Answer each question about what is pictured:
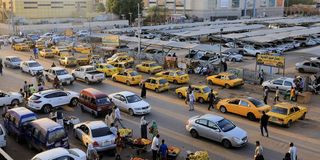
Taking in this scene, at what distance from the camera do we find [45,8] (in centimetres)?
11056

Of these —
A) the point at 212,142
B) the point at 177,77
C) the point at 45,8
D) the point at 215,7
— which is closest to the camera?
the point at 212,142

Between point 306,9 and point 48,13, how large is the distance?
93060 millimetres

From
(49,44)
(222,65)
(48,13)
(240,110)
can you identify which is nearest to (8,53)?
(49,44)

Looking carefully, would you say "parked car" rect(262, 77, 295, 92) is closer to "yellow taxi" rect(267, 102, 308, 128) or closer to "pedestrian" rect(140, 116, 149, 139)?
"yellow taxi" rect(267, 102, 308, 128)

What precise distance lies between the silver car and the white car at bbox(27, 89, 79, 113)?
29.3ft

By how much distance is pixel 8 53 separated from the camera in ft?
168

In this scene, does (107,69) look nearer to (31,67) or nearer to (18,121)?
(31,67)

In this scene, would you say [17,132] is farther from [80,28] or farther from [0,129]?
[80,28]

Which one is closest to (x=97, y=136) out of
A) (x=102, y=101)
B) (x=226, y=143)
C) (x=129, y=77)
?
(x=102, y=101)

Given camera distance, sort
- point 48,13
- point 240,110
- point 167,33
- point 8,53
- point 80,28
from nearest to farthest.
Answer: point 240,110, point 8,53, point 167,33, point 80,28, point 48,13

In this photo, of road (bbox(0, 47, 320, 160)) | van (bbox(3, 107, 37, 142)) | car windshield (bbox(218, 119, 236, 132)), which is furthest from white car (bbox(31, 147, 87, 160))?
car windshield (bbox(218, 119, 236, 132))

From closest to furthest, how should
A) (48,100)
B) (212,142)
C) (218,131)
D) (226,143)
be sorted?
(226,143) → (218,131) → (212,142) → (48,100)

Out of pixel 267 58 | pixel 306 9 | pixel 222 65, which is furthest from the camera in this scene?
pixel 306 9

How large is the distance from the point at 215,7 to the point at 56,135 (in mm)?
113076
